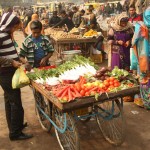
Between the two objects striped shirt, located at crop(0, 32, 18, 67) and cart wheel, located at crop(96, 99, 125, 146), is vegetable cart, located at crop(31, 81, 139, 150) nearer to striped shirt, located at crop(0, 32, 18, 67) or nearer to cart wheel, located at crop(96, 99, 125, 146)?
cart wheel, located at crop(96, 99, 125, 146)

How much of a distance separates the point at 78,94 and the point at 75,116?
0.80m

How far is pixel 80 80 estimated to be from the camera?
393cm

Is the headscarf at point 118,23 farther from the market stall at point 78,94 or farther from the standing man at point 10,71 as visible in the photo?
the standing man at point 10,71

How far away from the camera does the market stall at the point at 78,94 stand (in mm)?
3307

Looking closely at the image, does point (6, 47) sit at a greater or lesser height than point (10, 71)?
greater

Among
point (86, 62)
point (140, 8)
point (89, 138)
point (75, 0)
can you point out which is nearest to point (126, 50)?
point (86, 62)

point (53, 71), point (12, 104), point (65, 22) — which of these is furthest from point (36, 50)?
point (65, 22)

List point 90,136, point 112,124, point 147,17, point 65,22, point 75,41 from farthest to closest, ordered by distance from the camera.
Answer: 1. point 65,22
2. point 75,41
3. point 147,17
4. point 90,136
5. point 112,124

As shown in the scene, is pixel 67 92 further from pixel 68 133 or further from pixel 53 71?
pixel 53 71

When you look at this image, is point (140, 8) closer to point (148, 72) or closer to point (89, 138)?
point (148, 72)

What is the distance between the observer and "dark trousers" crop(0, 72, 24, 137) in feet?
13.8

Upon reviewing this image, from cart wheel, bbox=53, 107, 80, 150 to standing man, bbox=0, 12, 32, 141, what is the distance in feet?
2.26

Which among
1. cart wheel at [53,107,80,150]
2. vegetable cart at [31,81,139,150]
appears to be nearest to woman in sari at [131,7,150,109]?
vegetable cart at [31,81,139,150]

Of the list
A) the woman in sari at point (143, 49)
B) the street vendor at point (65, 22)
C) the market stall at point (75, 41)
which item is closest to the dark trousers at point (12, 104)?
the woman in sari at point (143, 49)
